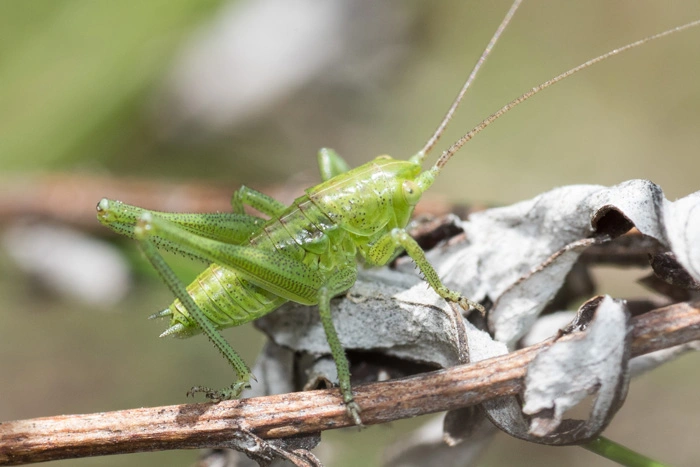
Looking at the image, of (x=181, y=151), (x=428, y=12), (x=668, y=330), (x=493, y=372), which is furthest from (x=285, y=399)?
(x=428, y=12)

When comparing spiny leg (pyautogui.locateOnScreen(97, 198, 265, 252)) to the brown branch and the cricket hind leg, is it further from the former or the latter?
the brown branch

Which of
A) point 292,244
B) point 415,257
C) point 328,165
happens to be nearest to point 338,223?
point 292,244

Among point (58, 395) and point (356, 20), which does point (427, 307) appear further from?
point (356, 20)

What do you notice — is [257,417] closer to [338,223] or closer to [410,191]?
[338,223]

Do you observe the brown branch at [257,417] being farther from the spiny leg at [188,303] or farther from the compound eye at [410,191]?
the compound eye at [410,191]

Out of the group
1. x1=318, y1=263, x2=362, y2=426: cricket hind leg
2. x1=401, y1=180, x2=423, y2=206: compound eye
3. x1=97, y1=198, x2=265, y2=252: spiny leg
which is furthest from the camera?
x1=401, y1=180, x2=423, y2=206: compound eye

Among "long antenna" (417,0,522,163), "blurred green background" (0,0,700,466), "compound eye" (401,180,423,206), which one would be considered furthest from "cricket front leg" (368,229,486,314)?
"blurred green background" (0,0,700,466)
